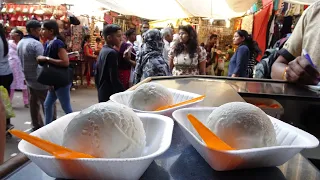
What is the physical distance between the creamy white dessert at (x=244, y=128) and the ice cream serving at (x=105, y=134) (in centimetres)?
17

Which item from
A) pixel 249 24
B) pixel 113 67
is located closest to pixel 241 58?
pixel 113 67

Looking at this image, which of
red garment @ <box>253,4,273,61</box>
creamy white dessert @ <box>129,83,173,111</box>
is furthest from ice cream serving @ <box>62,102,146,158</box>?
red garment @ <box>253,4,273,61</box>

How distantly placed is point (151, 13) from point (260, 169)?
299 inches

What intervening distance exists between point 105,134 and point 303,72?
123 centimetres

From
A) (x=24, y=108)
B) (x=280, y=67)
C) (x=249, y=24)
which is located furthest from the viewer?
(x=249, y=24)

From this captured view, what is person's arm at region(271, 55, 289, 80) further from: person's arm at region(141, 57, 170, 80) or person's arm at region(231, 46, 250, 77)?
person's arm at region(231, 46, 250, 77)

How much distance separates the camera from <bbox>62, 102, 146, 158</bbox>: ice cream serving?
1.61ft

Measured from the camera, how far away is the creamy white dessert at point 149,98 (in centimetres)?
83

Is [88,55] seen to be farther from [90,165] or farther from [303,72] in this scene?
[90,165]

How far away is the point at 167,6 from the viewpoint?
7129 mm

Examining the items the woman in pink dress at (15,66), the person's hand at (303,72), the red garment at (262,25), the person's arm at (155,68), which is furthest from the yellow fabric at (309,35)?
the woman in pink dress at (15,66)

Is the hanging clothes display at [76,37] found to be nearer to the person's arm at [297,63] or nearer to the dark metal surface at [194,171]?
the person's arm at [297,63]

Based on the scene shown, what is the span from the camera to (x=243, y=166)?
53 cm

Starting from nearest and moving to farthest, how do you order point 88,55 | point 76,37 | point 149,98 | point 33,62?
point 149,98, point 33,62, point 76,37, point 88,55
